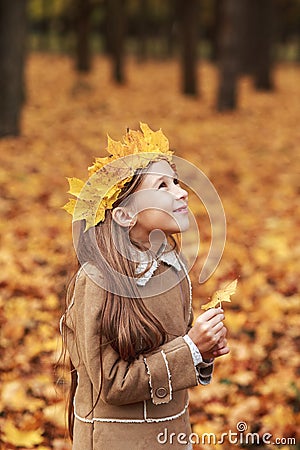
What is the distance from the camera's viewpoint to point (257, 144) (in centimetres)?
1241

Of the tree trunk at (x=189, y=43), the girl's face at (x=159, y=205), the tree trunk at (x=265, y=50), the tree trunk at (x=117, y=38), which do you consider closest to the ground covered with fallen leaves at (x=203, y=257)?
the girl's face at (x=159, y=205)

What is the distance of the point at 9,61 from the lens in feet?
38.8

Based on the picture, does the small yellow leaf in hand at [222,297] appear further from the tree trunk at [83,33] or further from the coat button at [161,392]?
the tree trunk at [83,33]

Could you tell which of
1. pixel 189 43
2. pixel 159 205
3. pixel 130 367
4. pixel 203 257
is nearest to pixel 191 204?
pixel 203 257

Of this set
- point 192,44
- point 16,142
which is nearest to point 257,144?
point 16,142

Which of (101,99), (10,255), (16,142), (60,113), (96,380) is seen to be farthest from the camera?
(101,99)

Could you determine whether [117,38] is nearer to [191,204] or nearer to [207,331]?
[191,204]

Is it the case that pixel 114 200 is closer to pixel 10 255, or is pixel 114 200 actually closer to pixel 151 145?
pixel 151 145

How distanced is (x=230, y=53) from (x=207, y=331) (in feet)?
42.5

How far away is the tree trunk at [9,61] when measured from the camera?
1176 centimetres

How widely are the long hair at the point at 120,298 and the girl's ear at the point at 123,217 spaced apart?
0.03 m

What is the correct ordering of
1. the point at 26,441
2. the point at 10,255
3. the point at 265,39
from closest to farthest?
the point at 26,441, the point at 10,255, the point at 265,39

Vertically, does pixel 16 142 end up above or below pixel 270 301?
below

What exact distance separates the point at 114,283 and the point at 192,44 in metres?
16.4
